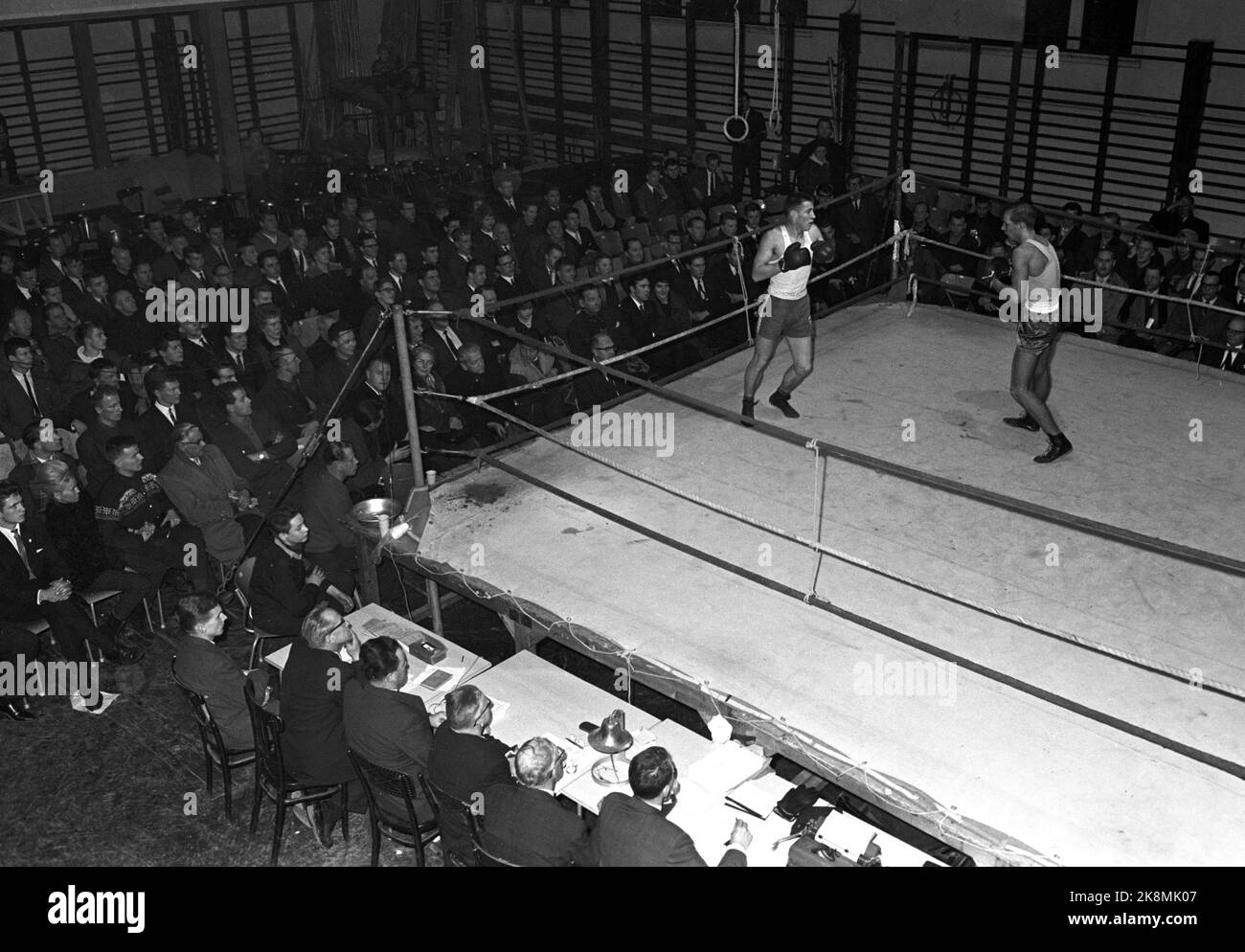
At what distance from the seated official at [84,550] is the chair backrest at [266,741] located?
1937 mm

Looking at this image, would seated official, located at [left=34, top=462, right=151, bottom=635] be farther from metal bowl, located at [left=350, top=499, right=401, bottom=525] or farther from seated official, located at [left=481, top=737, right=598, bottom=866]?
seated official, located at [left=481, top=737, right=598, bottom=866]

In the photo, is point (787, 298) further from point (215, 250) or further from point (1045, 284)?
point (215, 250)

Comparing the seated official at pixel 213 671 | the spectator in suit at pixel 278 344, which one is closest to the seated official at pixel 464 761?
the seated official at pixel 213 671

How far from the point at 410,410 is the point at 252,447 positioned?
6.18ft

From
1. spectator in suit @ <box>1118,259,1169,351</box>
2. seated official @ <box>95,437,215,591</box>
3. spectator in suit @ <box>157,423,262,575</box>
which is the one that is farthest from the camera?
spectator in suit @ <box>1118,259,1169,351</box>

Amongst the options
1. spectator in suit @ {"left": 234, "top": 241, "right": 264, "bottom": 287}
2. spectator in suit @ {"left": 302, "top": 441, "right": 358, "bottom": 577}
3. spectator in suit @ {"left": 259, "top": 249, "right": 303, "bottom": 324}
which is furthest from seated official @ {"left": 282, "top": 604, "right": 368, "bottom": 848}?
spectator in suit @ {"left": 234, "top": 241, "right": 264, "bottom": 287}

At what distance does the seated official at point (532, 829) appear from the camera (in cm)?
500

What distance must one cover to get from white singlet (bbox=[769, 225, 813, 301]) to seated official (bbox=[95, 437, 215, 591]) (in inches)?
153

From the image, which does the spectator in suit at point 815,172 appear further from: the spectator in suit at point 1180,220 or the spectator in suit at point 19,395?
the spectator in suit at point 19,395

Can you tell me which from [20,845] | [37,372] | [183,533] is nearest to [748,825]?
[20,845]

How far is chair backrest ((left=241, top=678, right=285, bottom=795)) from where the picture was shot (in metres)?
5.76

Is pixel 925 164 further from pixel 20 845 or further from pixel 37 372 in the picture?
pixel 20 845

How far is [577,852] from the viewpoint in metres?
5.03

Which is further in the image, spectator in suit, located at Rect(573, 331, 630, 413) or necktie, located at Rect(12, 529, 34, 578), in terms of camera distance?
spectator in suit, located at Rect(573, 331, 630, 413)
